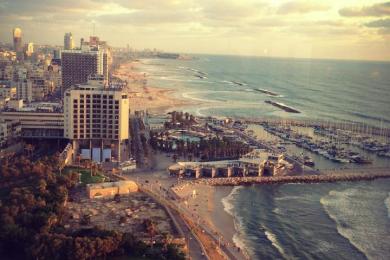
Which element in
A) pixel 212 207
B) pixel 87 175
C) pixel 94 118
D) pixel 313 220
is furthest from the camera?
pixel 94 118

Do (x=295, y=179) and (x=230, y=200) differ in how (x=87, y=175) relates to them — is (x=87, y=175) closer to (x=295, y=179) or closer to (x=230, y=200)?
(x=230, y=200)

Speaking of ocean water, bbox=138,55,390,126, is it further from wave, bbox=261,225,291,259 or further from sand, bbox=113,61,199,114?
wave, bbox=261,225,291,259

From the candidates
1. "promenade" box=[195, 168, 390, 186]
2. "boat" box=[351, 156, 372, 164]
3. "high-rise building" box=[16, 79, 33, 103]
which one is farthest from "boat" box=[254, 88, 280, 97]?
"promenade" box=[195, 168, 390, 186]

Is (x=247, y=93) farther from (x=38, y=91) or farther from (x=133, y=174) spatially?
(x=133, y=174)

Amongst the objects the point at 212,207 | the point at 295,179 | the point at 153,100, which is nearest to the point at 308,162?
the point at 295,179

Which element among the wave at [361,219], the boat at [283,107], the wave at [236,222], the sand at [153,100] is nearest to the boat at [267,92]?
the boat at [283,107]
